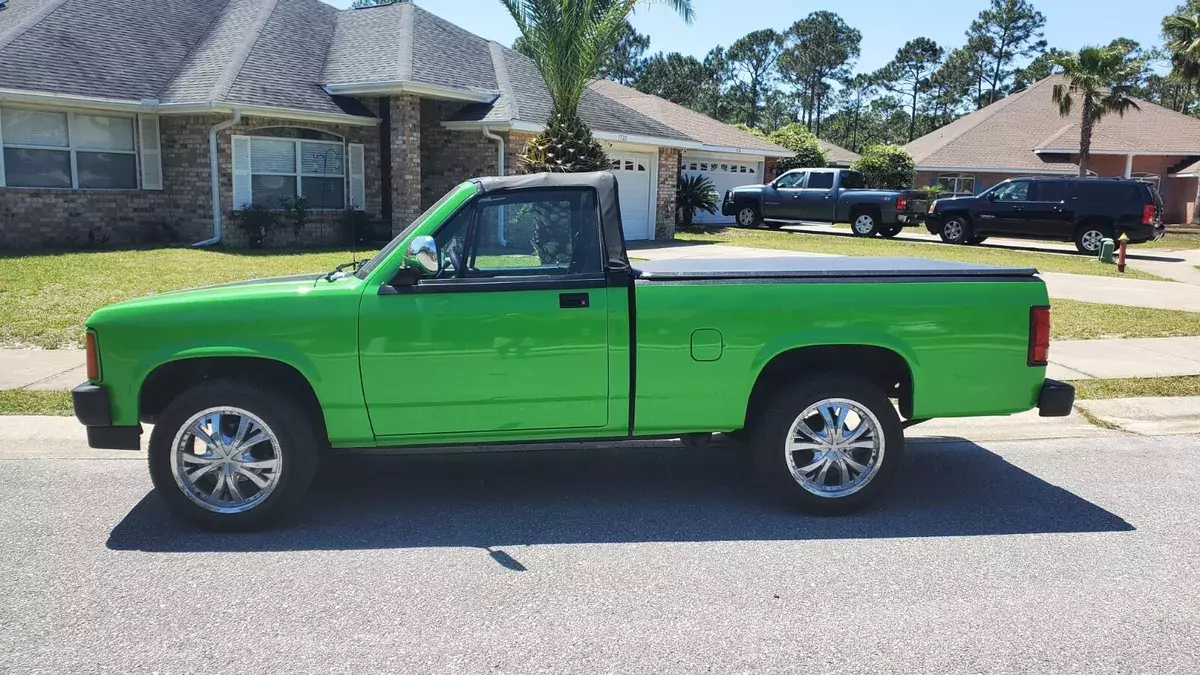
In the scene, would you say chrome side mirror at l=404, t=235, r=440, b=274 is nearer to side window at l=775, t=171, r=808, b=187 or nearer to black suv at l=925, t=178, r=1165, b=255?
black suv at l=925, t=178, r=1165, b=255

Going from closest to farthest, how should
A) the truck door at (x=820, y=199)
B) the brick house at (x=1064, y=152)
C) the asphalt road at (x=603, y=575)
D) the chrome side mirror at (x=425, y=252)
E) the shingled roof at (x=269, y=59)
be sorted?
the asphalt road at (x=603, y=575) < the chrome side mirror at (x=425, y=252) < the shingled roof at (x=269, y=59) < the truck door at (x=820, y=199) < the brick house at (x=1064, y=152)

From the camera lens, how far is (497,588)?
14.1ft

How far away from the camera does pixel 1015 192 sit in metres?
23.8

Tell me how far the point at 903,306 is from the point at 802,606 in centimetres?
183

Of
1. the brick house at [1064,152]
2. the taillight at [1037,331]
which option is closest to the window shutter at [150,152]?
the taillight at [1037,331]

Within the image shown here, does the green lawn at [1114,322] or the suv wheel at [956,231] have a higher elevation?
the suv wheel at [956,231]

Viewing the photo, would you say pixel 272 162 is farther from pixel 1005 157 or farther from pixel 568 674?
pixel 1005 157

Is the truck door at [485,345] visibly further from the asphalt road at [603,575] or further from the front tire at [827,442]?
the front tire at [827,442]

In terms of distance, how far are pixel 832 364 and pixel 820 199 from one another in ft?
75.6

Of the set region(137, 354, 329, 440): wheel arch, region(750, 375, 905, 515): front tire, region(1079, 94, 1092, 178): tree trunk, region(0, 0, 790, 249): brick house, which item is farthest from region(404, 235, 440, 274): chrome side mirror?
region(1079, 94, 1092, 178): tree trunk

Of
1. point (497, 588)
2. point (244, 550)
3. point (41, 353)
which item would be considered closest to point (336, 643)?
point (497, 588)

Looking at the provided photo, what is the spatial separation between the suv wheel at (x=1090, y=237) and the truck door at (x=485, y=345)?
69.3 ft

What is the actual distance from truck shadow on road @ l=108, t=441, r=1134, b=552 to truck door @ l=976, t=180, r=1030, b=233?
1914cm

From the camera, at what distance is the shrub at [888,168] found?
1522 inches
